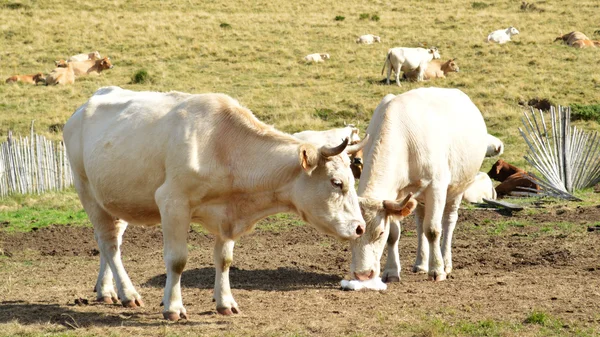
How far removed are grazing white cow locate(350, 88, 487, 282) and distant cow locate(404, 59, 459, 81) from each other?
21312 millimetres

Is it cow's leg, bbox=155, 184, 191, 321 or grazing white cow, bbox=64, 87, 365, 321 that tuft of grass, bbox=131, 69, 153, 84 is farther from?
cow's leg, bbox=155, 184, 191, 321

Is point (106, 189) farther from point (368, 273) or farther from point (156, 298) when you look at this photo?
point (368, 273)

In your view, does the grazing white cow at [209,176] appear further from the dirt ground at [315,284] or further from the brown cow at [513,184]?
the brown cow at [513,184]

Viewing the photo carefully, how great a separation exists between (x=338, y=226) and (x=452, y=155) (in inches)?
150

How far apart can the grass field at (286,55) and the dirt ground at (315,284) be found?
188 centimetres

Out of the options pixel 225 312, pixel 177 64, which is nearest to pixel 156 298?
pixel 225 312

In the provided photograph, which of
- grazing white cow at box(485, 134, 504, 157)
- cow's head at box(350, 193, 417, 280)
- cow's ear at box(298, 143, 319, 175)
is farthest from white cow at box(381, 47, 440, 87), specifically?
cow's ear at box(298, 143, 319, 175)

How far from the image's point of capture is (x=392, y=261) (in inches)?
404

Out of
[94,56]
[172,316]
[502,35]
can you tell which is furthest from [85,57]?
[172,316]

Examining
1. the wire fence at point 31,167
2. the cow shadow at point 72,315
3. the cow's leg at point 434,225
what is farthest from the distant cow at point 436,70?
the cow shadow at point 72,315

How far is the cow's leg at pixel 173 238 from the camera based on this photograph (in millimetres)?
7684

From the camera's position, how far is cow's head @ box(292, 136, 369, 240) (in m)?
7.38

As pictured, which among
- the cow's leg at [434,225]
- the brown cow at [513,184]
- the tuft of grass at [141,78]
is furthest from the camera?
the tuft of grass at [141,78]

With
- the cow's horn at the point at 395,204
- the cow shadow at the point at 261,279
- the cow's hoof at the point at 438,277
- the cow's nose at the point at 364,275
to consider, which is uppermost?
the cow's horn at the point at 395,204
